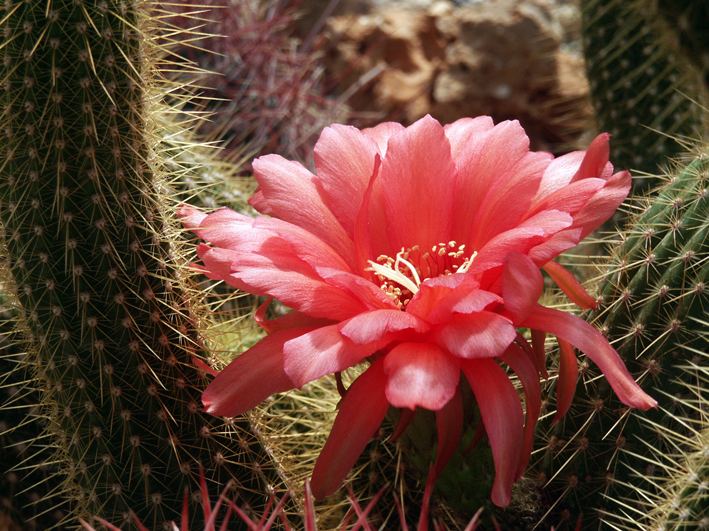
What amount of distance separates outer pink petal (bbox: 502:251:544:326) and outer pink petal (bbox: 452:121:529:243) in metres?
0.15

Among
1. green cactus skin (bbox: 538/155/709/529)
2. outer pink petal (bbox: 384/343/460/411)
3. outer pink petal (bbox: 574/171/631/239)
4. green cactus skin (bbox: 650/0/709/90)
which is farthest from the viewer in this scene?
green cactus skin (bbox: 650/0/709/90)

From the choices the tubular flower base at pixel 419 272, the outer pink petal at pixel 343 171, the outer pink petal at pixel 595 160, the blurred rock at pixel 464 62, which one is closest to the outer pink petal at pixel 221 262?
the tubular flower base at pixel 419 272

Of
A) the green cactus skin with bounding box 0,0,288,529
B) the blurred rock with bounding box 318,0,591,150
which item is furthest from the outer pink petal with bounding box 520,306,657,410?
the blurred rock with bounding box 318,0,591,150

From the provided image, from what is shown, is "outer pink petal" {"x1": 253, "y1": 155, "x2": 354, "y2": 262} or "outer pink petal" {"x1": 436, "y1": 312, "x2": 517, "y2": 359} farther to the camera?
"outer pink petal" {"x1": 253, "y1": 155, "x2": 354, "y2": 262}

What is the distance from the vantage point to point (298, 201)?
629 millimetres

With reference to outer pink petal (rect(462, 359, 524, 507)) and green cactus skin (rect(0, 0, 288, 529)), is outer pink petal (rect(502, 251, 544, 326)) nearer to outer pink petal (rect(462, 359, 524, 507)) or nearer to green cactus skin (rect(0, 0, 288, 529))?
outer pink petal (rect(462, 359, 524, 507))

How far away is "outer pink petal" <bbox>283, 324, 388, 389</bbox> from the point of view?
0.49m

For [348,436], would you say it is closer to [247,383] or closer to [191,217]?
[247,383]

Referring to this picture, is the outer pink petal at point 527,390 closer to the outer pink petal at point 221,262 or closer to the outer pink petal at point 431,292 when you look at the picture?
the outer pink petal at point 431,292

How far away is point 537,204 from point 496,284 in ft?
0.31

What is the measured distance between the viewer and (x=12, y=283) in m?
0.65

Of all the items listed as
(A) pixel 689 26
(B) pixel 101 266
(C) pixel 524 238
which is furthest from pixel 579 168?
(A) pixel 689 26

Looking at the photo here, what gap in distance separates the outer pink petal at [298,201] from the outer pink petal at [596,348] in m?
0.20

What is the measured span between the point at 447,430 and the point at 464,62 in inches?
84.8
